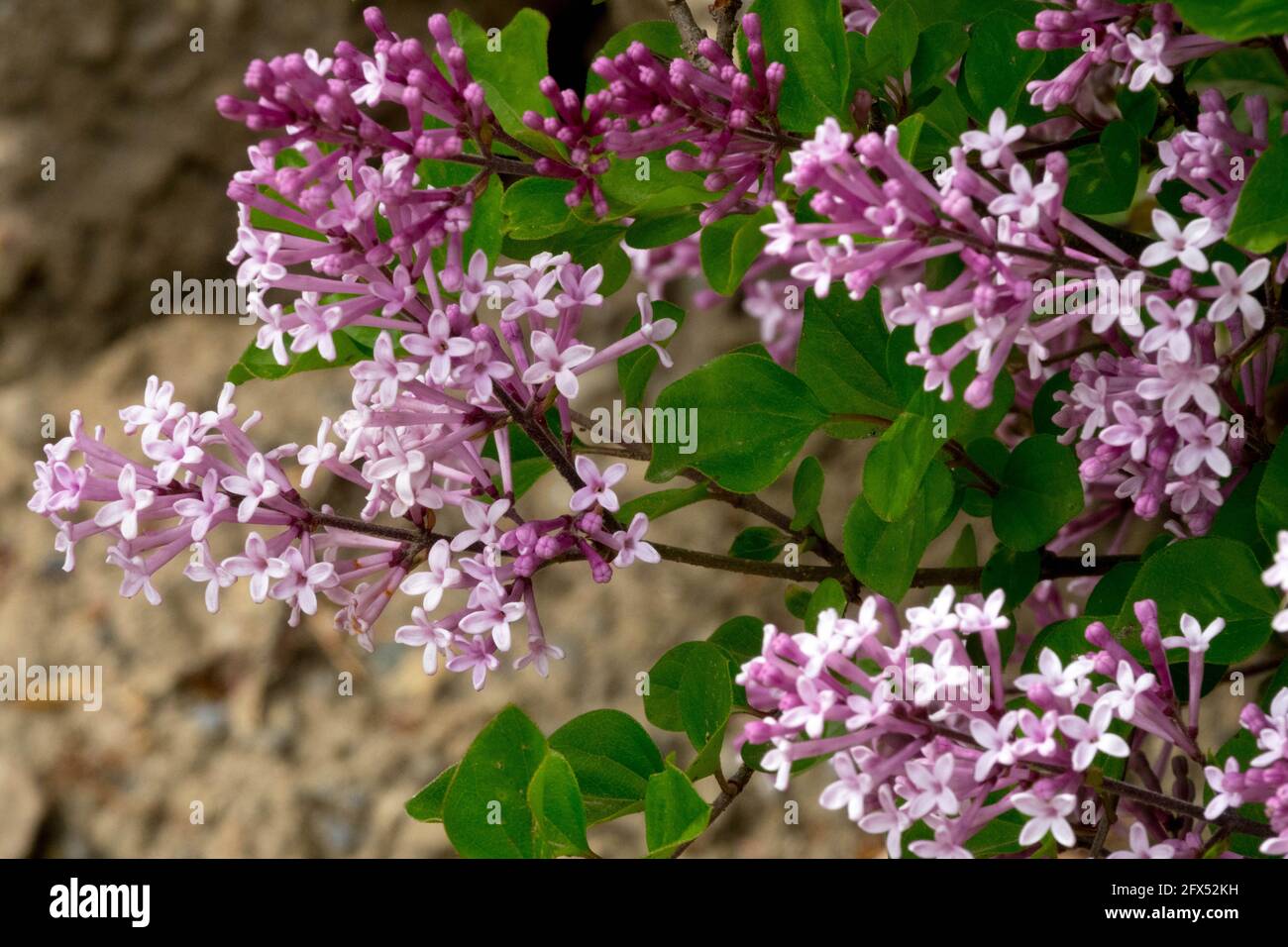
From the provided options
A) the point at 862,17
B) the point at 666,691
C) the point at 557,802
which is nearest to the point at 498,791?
the point at 557,802

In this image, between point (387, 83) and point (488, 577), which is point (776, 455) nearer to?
point (488, 577)

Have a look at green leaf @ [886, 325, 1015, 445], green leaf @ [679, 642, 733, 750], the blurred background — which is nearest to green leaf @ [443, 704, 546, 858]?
green leaf @ [679, 642, 733, 750]

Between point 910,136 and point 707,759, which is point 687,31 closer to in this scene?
point 910,136

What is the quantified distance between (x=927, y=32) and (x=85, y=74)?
1.65 metres

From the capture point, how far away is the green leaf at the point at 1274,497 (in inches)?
31.2

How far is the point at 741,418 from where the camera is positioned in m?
0.90

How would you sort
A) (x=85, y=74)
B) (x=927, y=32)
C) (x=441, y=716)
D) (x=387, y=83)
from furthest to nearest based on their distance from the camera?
(x=85, y=74), (x=441, y=716), (x=927, y=32), (x=387, y=83)

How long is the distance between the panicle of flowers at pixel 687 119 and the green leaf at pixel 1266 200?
0.26m

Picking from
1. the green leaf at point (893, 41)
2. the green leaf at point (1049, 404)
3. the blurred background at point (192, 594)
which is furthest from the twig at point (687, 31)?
the blurred background at point (192, 594)

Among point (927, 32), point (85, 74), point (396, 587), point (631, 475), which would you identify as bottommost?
point (396, 587)

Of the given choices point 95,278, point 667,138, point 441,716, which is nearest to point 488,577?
point 667,138

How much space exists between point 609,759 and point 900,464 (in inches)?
11.9

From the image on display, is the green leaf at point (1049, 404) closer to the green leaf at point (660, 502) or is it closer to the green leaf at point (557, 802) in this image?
the green leaf at point (660, 502)
